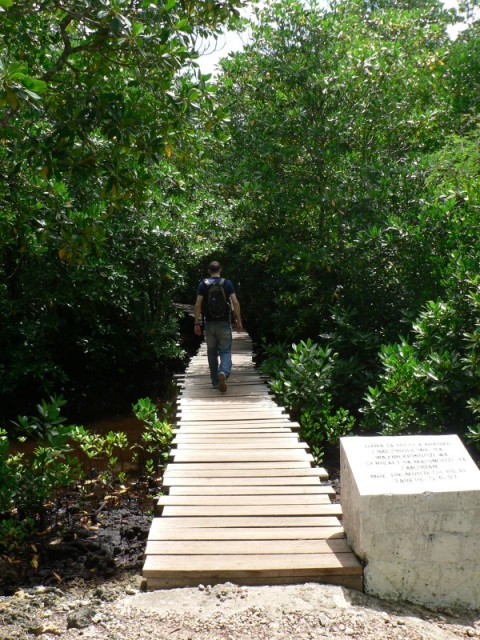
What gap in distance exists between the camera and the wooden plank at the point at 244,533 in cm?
400

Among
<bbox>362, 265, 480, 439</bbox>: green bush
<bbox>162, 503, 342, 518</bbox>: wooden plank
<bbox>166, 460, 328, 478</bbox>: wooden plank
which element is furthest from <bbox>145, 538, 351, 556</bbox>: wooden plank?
<bbox>362, 265, 480, 439</bbox>: green bush

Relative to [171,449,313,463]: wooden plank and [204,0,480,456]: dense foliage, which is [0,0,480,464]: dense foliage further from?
[171,449,313,463]: wooden plank

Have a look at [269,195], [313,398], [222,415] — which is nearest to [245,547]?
[222,415]

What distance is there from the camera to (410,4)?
72.8 feet

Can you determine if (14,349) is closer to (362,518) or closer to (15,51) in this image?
(15,51)

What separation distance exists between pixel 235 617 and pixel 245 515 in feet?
4.07

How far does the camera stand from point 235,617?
314 cm

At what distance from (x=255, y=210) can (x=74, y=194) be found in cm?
318

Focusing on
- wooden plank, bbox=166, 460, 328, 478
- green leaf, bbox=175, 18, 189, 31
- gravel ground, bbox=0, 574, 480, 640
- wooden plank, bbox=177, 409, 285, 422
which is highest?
green leaf, bbox=175, 18, 189, 31

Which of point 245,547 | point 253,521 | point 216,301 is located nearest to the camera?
point 245,547

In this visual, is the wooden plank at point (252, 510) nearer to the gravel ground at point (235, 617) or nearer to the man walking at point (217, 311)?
the gravel ground at point (235, 617)

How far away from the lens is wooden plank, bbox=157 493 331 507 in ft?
15.0

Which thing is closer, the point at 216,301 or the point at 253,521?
the point at 253,521

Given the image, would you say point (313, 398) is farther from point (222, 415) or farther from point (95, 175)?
point (95, 175)
